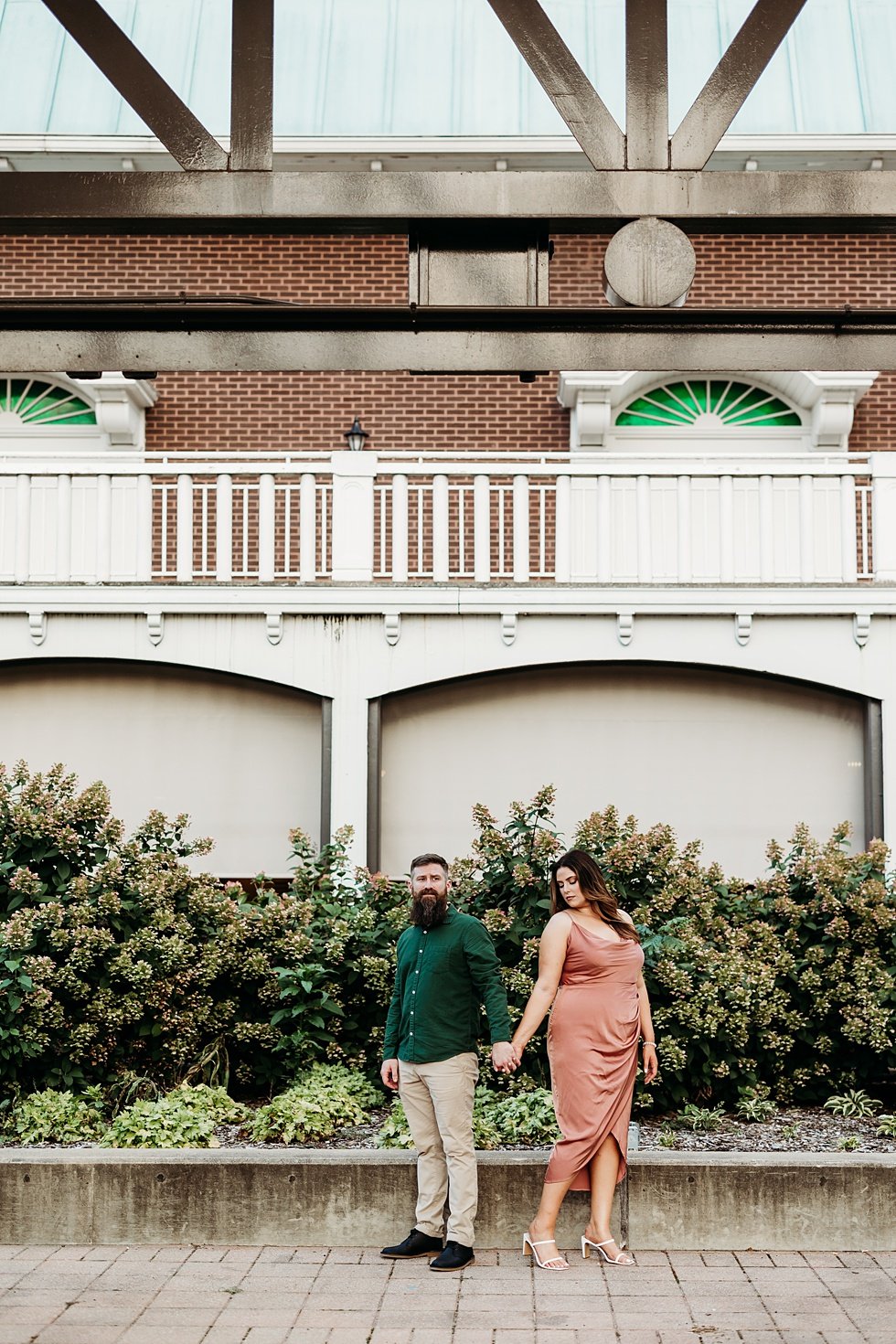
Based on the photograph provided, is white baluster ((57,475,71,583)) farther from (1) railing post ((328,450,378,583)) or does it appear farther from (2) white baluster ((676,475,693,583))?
(2) white baluster ((676,475,693,583))

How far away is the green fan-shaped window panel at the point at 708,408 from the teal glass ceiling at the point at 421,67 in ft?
8.22

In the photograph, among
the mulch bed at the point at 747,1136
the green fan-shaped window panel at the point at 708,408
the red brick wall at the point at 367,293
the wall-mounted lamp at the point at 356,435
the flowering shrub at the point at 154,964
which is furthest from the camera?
the green fan-shaped window panel at the point at 708,408

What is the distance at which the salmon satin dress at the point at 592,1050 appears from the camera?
5.61 m

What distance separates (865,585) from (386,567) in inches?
159

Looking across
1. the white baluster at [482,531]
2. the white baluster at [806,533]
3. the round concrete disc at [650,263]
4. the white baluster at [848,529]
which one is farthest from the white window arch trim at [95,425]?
the round concrete disc at [650,263]

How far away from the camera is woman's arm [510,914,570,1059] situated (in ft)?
18.2

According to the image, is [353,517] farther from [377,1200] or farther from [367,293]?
[377,1200]

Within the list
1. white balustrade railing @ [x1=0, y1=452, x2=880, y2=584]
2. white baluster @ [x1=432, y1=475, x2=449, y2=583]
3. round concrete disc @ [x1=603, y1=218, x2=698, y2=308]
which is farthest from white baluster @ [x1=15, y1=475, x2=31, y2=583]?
round concrete disc @ [x1=603, y1=218, x2=698, y2=308]

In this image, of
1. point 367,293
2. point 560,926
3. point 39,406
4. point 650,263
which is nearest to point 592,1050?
point 560,926

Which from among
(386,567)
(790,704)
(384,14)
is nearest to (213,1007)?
(386,567)

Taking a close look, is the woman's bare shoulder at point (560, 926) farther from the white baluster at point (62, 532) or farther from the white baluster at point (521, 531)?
the white baluster at point (62, 532)

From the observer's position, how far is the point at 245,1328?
16.2ft

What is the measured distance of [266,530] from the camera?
12.0 m

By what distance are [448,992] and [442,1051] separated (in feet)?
0.75
